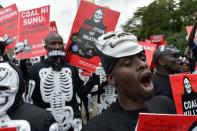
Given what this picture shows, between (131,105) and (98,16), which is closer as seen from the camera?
(131,105)

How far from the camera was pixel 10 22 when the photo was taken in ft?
26.1

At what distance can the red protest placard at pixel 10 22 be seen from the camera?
7.81 metres

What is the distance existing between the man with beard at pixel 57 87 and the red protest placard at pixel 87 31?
68 centimetres

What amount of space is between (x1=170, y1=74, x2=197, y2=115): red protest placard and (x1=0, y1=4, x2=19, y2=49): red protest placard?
15.1 feet

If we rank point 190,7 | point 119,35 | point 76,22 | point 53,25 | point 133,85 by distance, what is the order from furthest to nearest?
1. point 190,7
2. point 53,25
3. point 76,22
4. point 119,35
5. point 133,85

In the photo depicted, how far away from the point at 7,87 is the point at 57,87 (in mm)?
2568

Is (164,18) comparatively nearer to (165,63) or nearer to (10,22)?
(10,22)

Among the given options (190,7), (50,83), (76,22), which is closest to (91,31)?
(76,22)

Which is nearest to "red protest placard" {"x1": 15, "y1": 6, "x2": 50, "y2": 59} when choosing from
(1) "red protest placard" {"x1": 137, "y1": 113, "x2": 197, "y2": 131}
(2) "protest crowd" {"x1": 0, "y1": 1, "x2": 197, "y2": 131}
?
(2) "protest crowd" {"x1": 0, "y1": 1, "x2": 197, "y2": 131}

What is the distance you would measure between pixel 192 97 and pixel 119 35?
1024mm

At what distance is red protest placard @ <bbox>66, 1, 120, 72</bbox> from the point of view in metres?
6.71

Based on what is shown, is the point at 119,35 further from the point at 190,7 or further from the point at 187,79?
the point at 190,7

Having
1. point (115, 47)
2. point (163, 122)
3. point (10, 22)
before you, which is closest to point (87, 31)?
point (10, 22)

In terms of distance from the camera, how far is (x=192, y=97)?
3.51 metres
